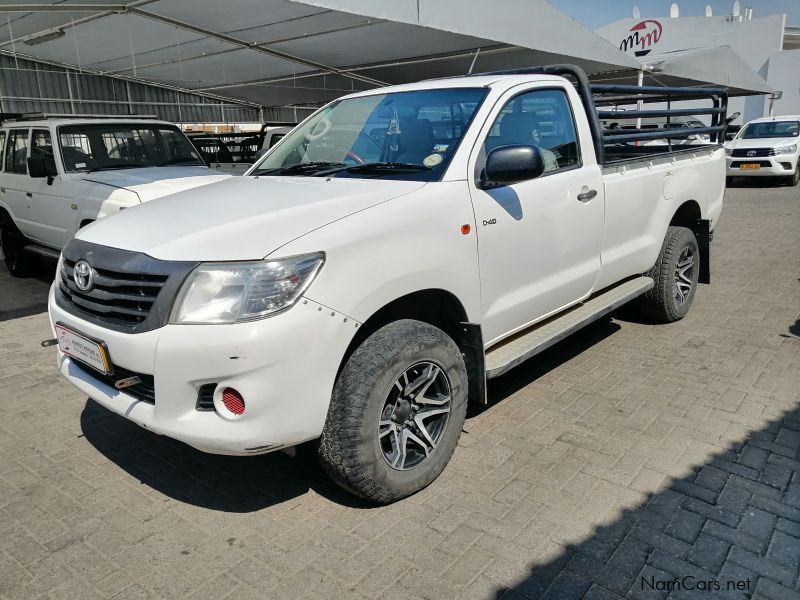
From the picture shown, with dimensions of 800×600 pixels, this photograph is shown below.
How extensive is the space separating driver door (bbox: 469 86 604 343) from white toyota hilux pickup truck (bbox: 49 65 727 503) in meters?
0.01

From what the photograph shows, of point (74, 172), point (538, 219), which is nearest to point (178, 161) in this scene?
point (74, 172)

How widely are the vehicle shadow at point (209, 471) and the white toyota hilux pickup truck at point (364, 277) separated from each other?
510 millimetres

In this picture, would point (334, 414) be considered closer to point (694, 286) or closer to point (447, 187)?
point (447, 187)

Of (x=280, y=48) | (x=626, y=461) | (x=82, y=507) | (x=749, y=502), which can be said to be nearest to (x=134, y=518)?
(x=82, y=507)

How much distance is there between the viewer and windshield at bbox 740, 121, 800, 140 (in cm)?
1675

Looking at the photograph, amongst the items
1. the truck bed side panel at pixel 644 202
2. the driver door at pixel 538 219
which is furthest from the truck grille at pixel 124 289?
the truck bed side panel at pixel 644 202

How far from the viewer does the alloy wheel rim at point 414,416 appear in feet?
9.75

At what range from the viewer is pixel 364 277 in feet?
8.79

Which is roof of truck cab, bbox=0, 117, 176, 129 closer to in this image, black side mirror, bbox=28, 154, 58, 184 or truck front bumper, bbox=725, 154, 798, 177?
black side mirror, bbox=28, 154, 58, 184

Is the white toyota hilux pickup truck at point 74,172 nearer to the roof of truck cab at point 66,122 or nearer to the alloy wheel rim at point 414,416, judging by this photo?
the roof of truck cab at point 66,122

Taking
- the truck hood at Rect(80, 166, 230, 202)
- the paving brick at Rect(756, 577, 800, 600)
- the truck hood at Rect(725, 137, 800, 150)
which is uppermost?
the truck hood at Rect(80, 166, 230, 202)

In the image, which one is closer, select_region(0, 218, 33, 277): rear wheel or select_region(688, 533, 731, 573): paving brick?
select_region(688, 533, 731, 573): paving brick

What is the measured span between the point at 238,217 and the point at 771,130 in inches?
720

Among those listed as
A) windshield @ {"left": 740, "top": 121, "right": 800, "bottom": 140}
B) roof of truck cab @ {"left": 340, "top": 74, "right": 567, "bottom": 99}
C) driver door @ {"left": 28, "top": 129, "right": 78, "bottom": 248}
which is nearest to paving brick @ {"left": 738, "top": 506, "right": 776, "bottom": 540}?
roof of truck cab @ {"left": 340, "top": 74, "right": 567, "bottom": 99}
